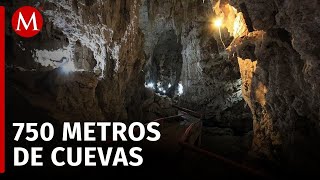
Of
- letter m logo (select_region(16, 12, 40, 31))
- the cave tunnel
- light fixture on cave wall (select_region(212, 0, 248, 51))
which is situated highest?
light fixture on cave wall (select_region(212, 0, 248, 51))

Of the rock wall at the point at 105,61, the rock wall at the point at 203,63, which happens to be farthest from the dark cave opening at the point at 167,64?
the rock wall at the point at 105,61

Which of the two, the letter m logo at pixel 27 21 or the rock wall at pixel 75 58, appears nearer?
the letter m logo at pixel 27 21

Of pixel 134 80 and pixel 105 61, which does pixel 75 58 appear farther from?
pixel 134 80

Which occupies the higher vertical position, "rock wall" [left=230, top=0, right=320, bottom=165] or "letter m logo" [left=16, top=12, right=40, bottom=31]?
"letter m logo" [left=16, top=12, right=40, bottom=31]

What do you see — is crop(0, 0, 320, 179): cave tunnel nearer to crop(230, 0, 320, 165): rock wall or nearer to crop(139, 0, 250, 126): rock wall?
crop(230, 0, 320, 165): rock wall

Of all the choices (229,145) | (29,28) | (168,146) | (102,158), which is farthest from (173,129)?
(29,28)

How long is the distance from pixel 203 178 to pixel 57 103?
4.05 metres

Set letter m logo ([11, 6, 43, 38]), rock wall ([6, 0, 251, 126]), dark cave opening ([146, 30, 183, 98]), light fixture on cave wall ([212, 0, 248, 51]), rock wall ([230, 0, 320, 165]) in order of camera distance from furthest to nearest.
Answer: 1. dark cave opening ([146, 30, 183, 98])
2. light fixture on cave wall ([212, 0, 248, 51])
3. rock wall ([6, 0, 251, 126])
4. letter m logo ([11, 6, 43, 38])
5. rock wall ([230, 0, 320, 165])

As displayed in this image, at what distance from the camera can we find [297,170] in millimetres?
5465

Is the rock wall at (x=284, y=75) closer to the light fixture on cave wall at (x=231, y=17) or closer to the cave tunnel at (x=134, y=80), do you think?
the cave tunnel at (x=134, y=80)

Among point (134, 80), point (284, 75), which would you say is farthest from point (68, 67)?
point (284, 75)

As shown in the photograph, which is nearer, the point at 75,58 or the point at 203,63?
the point at 75,58

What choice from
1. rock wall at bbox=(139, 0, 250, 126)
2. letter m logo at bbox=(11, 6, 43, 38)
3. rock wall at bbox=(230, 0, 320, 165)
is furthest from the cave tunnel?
rock wall at bbox=(139, 0, 250, 126)

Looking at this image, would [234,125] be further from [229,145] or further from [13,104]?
[13,104]
